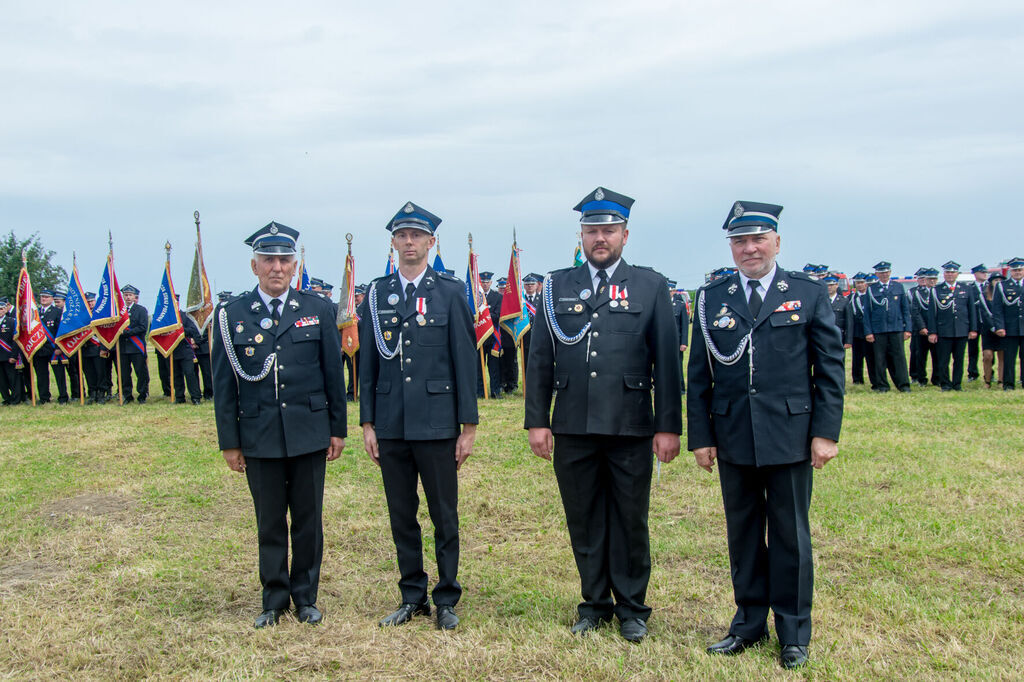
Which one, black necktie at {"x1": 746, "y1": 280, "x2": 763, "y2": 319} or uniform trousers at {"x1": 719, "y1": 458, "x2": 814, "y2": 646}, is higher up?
black necktie at {"x1": 746, "y1": 280, "x2": 763, "y2": 319}

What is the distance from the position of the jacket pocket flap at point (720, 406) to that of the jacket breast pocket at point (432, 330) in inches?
56.6

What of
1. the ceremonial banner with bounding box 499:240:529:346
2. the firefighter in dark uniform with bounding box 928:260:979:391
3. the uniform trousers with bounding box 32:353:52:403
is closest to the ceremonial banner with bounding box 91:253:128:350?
the uniform trousers with bounding box 32:353:52:403

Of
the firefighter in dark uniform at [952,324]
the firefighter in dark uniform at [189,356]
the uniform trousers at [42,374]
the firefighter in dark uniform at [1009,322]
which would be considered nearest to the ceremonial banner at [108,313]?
the firefighter in dark uniform at [189,356]

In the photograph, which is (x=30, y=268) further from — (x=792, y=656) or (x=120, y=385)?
(x=792, y=656)

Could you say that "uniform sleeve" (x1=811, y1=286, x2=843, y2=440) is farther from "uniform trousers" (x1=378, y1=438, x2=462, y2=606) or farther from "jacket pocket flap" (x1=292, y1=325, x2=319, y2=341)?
"jacket pocket flap" (x1=292, y1=325, x2=319, y2=341)

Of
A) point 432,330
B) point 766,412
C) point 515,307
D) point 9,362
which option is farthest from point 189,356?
point 766,412

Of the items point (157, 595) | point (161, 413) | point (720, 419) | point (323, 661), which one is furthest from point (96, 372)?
point (720, 419)

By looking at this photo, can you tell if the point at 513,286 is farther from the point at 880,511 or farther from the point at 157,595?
the point at 157,595

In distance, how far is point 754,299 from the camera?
373cm

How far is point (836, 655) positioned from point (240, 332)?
131 inches

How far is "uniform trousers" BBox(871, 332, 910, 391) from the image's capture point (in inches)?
536

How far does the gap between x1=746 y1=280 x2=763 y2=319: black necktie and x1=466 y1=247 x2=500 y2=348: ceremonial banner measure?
975 centimetres

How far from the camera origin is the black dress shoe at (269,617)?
4.16 m

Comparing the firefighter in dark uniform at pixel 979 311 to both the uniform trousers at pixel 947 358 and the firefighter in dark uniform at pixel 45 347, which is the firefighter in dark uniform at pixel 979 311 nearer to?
the uniform trousers at pixel 947 358
